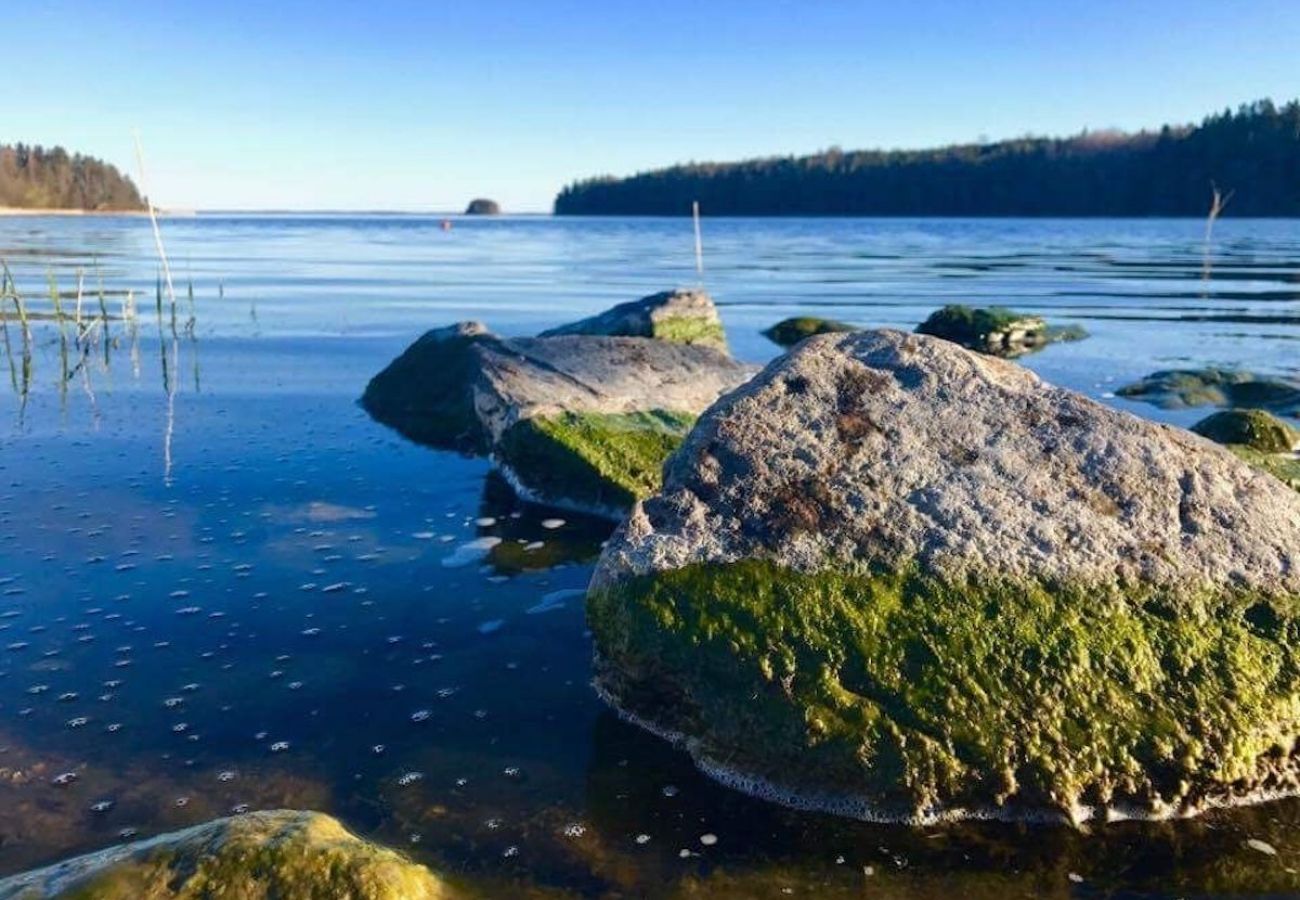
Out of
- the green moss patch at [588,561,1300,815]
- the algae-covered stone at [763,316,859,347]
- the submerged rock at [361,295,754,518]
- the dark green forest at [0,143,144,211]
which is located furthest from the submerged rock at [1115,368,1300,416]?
the dark green forest at [0,143,144,211]

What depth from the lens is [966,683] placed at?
14.3ft

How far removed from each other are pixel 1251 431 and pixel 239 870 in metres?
9.64

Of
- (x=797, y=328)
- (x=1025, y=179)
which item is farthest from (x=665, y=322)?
(x=1025, y=179)

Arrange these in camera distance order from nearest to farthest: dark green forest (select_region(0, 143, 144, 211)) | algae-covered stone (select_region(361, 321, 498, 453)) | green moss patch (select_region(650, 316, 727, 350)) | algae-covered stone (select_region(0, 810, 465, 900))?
algae-covered stone (select_region(0, 810, 465, 900))
algae-covered stone (select_region(361, 321, 498, 453))
green moss patch (select_region(650, 316, 727, 350))
dark green forest (select_region(0, 143, 144, 211))

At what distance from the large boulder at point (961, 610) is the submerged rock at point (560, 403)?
3.00 metres

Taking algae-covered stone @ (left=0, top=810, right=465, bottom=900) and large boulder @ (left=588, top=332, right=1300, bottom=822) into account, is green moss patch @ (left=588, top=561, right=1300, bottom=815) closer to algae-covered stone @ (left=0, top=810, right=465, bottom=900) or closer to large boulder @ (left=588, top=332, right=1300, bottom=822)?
large boulder @ (left=588, top=332, right=1300, bottom=822)

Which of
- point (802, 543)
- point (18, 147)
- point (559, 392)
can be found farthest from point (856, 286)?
point (18, 147)

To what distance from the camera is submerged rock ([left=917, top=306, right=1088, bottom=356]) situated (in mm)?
17953

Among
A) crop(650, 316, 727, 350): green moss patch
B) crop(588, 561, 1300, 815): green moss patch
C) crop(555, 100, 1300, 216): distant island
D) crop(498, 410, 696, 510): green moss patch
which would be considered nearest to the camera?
crop(588, 561, 1300, 815): green moss patch

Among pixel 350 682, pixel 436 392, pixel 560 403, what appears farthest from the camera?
pixel 436 392

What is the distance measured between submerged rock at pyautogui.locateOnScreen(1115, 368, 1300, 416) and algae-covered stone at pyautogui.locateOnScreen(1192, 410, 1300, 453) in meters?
2.42

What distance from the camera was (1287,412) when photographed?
1197cm

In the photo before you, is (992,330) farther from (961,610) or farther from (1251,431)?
(961,610)

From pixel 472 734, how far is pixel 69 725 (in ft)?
6.13
